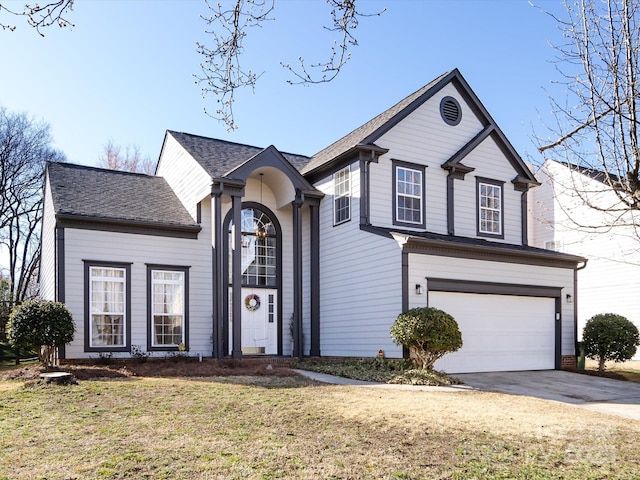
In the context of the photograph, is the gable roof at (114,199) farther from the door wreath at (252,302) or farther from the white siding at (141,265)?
the door wreath at (252,302)

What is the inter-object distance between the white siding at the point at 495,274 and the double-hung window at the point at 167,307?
6.38 m

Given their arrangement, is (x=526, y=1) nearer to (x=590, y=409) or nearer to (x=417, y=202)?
(x=590, y=409)

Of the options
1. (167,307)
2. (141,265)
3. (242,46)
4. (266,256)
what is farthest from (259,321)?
(242,46)

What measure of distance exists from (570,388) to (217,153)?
11822mm

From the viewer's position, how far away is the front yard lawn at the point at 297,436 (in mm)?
6070

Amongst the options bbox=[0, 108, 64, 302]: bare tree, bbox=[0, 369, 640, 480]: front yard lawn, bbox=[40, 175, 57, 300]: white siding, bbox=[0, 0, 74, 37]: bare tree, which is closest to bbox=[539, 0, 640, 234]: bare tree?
bbox=[0, 369, 640, 480]: front yard lawn

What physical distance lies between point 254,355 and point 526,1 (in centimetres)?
1215

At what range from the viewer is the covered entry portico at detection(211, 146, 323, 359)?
16203mm

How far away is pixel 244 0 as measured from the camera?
17.5ft

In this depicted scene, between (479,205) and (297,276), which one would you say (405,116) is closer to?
(479,205)

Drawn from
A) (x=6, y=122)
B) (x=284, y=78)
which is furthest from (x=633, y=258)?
(x=6, y=122)

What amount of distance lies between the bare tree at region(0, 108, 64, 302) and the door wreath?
1689 cm

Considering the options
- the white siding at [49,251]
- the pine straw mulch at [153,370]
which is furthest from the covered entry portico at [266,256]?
the white siding at [49,251]

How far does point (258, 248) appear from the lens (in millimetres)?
17812
